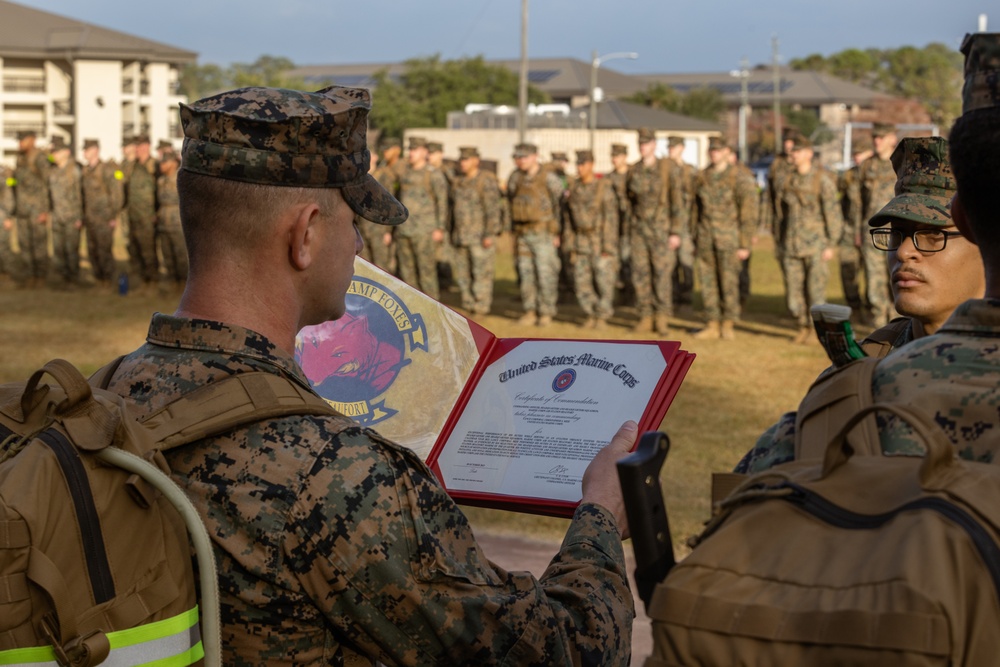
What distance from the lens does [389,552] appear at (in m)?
1.82

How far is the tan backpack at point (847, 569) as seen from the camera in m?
1.20

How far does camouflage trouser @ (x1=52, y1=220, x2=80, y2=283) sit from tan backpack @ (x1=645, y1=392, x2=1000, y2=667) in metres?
17.8

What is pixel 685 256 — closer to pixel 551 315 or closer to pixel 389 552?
pixel 551 315

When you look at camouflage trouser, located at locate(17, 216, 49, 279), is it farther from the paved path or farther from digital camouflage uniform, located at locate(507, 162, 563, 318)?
the paved path

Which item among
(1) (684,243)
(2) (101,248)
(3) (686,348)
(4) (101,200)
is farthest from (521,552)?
(2) (101,248)

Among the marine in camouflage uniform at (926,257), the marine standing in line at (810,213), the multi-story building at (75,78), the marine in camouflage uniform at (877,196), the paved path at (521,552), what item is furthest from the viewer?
the multi-story building at (75,78)

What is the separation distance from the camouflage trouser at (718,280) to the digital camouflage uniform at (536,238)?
1.92 m

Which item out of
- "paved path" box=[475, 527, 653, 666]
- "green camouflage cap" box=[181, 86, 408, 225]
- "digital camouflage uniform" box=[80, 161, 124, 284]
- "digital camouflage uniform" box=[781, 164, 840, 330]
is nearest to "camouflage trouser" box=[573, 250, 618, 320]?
"digital camouflage uniform" box=[781, 164, 840, 330]

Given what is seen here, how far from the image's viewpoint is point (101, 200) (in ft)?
57.9

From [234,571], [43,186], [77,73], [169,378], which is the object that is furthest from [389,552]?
[77,73]

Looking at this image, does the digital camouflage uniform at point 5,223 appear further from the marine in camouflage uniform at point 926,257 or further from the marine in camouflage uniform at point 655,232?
the marine in camouflage uniform at point 926,257

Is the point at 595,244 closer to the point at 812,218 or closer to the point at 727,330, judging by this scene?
the point at 727,330

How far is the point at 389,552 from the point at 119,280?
57.5 feet

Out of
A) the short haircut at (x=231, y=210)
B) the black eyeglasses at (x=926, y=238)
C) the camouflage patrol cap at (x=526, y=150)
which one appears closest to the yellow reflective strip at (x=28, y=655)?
the short haircut at (x=231, y=210)
